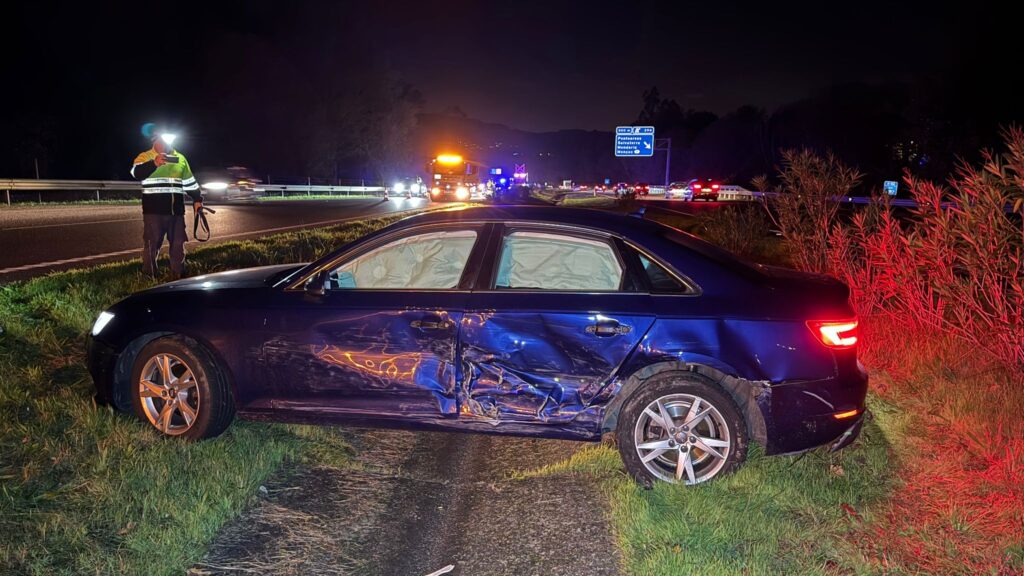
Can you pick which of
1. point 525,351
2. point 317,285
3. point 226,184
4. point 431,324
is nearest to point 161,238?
point 317,285

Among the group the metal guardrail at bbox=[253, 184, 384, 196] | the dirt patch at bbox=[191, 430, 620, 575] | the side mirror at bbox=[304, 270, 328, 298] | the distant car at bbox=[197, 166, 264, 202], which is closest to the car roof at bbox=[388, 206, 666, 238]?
the side mirror at bbox=[304, 270, 328, 298]

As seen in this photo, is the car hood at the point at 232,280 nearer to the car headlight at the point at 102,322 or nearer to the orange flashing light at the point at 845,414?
the car headlight at the point at 102,322

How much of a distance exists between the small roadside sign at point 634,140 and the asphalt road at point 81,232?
35.3m

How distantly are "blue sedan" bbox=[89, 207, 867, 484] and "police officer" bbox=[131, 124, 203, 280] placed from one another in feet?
13.0

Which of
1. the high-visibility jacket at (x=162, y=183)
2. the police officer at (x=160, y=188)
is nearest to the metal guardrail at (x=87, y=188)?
the police officer at (x=160, y=188)

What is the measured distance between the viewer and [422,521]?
369 centimetres

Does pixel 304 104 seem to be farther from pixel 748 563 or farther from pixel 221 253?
pixel 748 563

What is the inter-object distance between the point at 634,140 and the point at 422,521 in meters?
53.4

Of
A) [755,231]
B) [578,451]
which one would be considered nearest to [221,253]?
[578,451]

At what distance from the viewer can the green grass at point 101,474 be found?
318cm

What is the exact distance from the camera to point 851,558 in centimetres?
319

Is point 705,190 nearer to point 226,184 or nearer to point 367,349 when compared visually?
point 226,184

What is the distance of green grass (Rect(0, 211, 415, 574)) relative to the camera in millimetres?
3184

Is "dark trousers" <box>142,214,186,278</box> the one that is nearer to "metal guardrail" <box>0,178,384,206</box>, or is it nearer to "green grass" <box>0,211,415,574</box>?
"green grass" <box>0,211,415,574</box>
